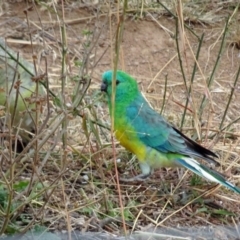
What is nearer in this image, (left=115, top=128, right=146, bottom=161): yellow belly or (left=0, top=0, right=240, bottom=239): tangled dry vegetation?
(left=0, top=0, right=240, bottom=239): tangled dry vegetation

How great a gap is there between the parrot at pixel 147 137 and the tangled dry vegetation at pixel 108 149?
12 centimetres

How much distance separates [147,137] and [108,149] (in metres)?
0.41

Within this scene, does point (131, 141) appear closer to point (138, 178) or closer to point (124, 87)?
point (138, 178)

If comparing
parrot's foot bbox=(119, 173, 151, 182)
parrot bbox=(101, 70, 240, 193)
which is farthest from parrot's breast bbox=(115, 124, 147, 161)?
parrot's foot bbox=(119, 173, 151, 182)

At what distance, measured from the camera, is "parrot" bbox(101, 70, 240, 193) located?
420 centimetres

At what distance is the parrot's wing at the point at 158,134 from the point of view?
4.20 m

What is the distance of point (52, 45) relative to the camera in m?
6.39

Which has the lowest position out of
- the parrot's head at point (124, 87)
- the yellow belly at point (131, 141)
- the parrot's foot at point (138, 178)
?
the parrot's foot at point (138, 178)

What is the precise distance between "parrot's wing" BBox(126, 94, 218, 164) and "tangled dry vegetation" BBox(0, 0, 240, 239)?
19cm

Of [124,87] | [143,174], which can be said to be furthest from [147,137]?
[124,87]

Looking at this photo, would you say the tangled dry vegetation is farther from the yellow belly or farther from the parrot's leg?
the yellow belly

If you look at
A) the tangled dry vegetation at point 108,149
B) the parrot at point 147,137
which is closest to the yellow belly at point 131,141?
the parrot at point 147,137

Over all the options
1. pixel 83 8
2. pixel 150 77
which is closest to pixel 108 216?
pixel 150 77

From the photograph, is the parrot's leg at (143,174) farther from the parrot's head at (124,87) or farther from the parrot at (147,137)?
the parrot's head at (124,87)
